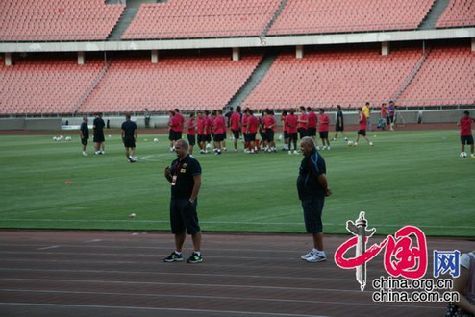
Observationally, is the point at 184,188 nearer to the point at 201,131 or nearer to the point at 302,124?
the point at 302,124

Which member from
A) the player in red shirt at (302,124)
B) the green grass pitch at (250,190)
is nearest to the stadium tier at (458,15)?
the green grass pitch at (250,190)

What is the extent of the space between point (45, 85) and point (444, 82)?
92.1ft

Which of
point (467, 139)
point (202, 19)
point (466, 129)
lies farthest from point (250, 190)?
point (202, 19)

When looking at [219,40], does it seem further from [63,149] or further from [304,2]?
[63,149]

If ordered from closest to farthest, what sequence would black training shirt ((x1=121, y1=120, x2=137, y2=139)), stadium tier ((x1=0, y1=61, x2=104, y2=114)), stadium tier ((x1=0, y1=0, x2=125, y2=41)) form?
black training shirt ((x1=121, y1=120, x2=137, y2=139)), stadium tier ((x1=0, y1=61, x2=104, y2=114)), stadium tier ((x1=0, y1=0, x2=125, y2=41))

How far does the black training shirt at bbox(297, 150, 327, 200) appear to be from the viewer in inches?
620

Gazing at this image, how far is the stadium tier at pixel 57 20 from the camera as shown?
240 ft

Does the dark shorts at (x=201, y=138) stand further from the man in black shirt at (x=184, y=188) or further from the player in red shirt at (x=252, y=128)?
the man in black shirt at (x=184, y=188)

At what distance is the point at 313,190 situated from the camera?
52.0 feet

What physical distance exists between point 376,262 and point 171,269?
313 cm

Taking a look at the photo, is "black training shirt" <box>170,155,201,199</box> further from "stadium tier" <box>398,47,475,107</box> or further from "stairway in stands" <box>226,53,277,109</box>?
"stairway in stands" <box>226,53,277,109</box>

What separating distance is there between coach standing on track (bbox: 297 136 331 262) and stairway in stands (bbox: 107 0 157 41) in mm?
57171

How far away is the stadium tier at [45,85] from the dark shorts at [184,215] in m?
53.2

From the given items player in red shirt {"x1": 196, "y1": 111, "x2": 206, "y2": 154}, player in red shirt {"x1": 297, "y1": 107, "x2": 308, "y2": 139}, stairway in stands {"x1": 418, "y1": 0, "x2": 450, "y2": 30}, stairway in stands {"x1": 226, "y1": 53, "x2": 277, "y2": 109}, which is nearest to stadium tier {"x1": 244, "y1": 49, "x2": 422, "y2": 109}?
stairway in stands {"x1": 226, "y1": 53, "x2": 277, "y2": 109}
